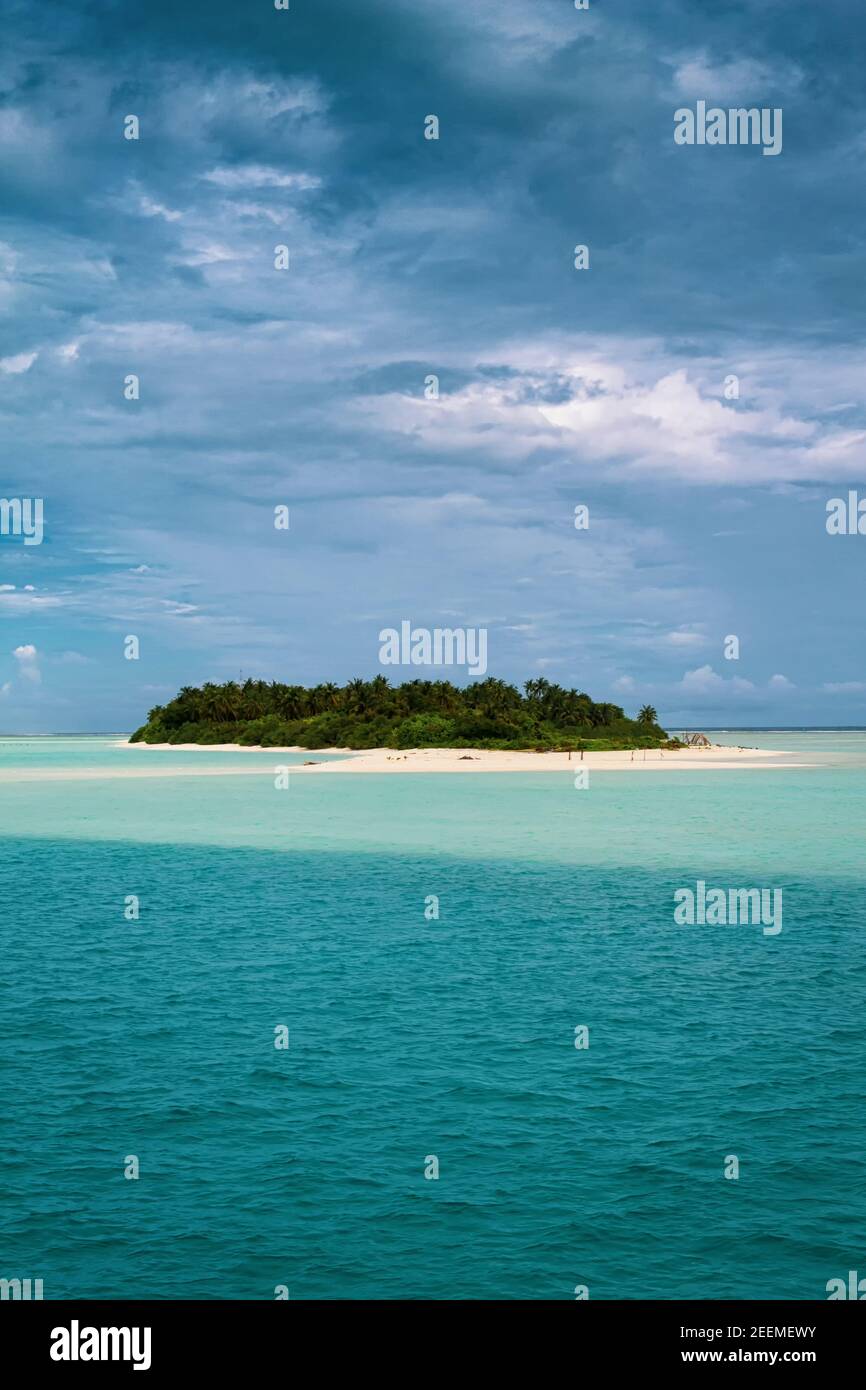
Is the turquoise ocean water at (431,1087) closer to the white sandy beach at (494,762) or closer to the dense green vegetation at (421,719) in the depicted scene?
the white sandy beach at (494,762)

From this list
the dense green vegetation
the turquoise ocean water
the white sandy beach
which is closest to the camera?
the turquoise ocean water

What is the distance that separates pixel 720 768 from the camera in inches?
4604

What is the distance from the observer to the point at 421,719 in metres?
144

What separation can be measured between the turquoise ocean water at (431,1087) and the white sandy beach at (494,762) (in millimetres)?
73180

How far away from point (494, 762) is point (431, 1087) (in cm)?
10641

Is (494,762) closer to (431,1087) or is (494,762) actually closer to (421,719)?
(421,719)

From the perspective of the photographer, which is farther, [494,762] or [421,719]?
[421,719]

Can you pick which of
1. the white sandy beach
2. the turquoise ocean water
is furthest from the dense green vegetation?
the turquoise ocean water

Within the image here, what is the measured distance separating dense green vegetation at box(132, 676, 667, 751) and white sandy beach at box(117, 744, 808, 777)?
9.19ft

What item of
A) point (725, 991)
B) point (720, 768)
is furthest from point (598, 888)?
point (720, 768)

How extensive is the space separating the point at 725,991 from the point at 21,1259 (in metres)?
14.5

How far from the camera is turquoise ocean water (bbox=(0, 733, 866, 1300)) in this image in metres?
11.6

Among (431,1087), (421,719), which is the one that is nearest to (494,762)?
(421,719)

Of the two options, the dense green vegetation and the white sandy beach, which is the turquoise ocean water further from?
the dense green vegetation
